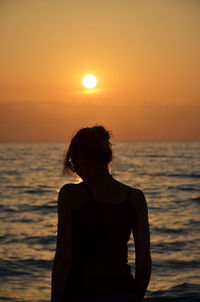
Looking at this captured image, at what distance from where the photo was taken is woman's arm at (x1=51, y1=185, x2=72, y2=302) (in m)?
2.88

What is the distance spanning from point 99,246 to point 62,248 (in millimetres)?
215

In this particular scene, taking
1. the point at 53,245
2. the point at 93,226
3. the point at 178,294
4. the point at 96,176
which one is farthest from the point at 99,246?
the point at 53,245

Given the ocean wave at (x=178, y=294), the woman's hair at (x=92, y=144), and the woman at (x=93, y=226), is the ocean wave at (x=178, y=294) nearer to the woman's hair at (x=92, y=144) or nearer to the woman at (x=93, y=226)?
the woman at (x=93, y=226)

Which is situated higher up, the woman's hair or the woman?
the woman's hair

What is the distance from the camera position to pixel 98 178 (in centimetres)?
301

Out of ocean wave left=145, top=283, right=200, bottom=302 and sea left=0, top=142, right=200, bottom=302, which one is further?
sea left=0, top=142, right=200, bottom=302

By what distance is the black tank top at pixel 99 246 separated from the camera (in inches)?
114

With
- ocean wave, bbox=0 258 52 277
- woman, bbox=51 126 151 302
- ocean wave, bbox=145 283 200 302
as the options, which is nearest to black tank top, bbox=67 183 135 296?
woman, bbox=51 126 151 302

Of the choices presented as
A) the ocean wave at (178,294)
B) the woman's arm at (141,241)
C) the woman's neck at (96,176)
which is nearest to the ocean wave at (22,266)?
the ocean wave at (178,294)

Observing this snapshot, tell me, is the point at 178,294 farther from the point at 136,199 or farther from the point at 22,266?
the point at 136,199

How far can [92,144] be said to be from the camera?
2.92 m

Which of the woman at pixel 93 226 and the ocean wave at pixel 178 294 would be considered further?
the ocean wave at pixel 178 294

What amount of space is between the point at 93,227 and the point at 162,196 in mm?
27168

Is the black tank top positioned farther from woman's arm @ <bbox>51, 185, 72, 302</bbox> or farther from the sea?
the sea
